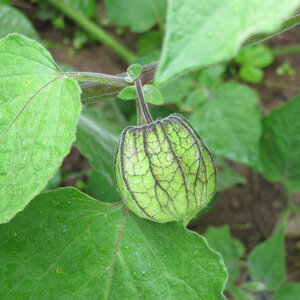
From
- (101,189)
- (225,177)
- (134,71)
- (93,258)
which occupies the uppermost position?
(134,71)

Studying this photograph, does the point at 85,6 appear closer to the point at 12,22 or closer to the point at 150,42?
the point at 150,42

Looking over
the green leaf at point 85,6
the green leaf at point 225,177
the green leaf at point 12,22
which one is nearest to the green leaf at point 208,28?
the green leaf at point 12,22

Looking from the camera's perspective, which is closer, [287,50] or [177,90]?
[177,90]

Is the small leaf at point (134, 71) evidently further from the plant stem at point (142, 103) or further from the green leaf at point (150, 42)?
the green leaf at point (150, 42)

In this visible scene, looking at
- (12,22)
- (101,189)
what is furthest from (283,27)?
(12,22)

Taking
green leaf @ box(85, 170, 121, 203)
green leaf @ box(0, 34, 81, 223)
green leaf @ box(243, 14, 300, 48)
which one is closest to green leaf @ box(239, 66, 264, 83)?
green leaf @ box(85, 170, 121, 203)
